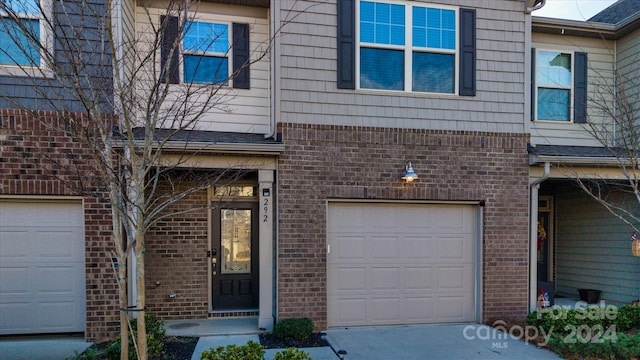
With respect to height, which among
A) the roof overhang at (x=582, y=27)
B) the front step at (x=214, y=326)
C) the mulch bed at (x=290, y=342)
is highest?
the roof overhang at (x=582, y=27)

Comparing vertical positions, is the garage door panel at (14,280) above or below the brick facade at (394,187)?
below

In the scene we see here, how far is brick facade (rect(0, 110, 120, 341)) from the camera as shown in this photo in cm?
564

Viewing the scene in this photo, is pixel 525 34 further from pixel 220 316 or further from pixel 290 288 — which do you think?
pixel 220 316

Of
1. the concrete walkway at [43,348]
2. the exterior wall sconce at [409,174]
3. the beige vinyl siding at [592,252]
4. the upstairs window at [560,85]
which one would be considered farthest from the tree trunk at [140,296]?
the beige vinyl siding at [592,252]

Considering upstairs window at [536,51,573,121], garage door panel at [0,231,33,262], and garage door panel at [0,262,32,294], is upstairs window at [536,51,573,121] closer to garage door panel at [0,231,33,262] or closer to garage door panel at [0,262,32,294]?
garage door panel at [0,231,33,262]

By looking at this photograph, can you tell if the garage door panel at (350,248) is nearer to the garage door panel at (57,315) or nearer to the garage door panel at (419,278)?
A: the garage door panel at (419,278)

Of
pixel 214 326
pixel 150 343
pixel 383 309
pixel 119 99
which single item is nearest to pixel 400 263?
pixel 383 309

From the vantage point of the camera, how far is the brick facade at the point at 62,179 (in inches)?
222

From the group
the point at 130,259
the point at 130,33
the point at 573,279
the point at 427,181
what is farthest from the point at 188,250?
the point at 573,279

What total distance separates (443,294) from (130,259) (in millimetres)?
5063

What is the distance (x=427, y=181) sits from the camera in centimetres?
675

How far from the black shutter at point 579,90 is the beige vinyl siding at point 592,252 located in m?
1.93

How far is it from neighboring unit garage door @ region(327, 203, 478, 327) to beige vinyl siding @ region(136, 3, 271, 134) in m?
2.02

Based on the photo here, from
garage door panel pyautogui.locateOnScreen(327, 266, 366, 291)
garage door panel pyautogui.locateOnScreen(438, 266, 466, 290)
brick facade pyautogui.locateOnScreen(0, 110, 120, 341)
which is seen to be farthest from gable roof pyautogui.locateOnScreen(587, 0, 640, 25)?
brick facade pyautogui.locateOnScreen(0, 110, 120, 341)
